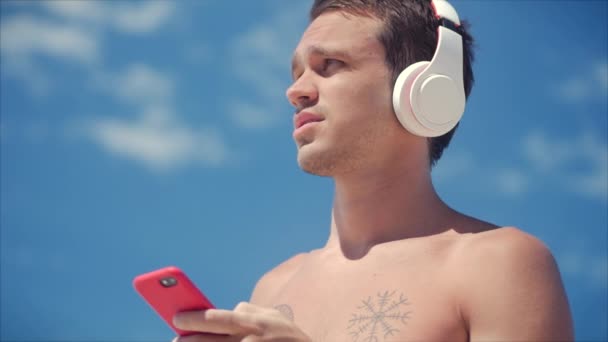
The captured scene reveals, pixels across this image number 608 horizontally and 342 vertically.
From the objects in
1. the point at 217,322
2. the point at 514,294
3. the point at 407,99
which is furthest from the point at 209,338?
the point at 407,99

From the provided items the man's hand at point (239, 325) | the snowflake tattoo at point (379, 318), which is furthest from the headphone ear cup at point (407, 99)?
the man's hand at point (239, 325)

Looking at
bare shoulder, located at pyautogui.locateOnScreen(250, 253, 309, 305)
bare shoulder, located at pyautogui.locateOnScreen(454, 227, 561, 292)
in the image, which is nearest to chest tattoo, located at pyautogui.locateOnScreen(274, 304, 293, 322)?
bare shoulder, located at pyautogui.locateOnScreen(250, 253, 309, 305)

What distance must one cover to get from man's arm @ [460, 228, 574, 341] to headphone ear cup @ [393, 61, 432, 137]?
1.99 feet

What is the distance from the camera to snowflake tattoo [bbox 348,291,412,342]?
3.02m

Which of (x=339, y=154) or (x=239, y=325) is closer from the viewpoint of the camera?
(x=239, y=325)

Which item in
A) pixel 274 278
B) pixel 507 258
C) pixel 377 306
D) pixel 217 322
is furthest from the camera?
pixel 274 278

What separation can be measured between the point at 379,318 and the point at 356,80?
1.05 m

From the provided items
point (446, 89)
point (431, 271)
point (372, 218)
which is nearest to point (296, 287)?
point (372, 218)

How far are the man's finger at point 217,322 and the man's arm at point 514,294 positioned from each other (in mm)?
863

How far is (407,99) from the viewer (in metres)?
3.37

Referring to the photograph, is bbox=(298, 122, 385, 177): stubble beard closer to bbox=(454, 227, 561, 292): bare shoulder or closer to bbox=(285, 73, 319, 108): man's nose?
bbox=(285, 73, 319, 108): man's nose

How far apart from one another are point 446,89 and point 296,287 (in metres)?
1.15

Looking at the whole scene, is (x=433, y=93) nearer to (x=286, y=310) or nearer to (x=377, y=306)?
(x=377, y=306)

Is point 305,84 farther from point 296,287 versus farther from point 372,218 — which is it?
point 296,287
